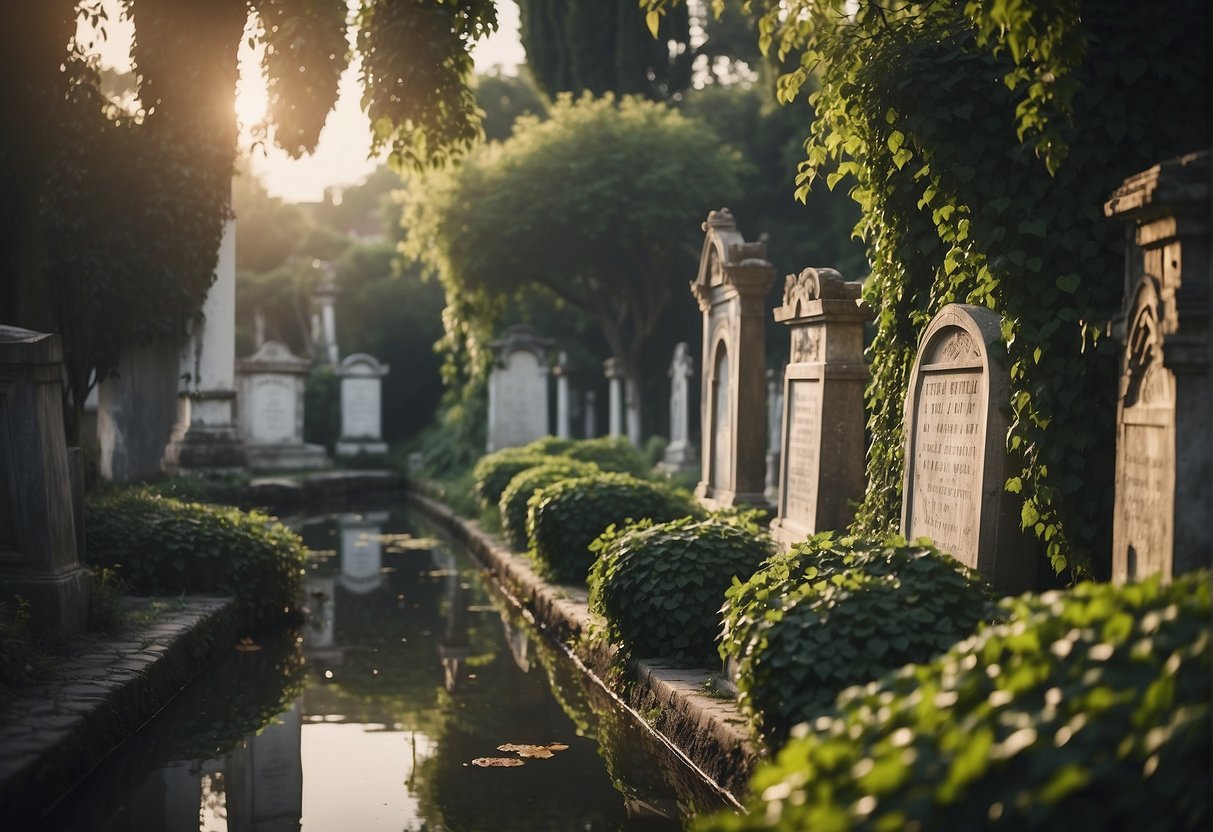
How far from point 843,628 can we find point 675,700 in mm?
1583

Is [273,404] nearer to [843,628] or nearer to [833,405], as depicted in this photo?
[833,405]

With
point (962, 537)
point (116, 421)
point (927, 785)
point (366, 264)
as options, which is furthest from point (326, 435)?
point (927, 785)

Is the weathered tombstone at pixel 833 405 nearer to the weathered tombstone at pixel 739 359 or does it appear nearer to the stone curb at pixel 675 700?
the stone curb at pixel 675 700

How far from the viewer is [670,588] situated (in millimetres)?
6973

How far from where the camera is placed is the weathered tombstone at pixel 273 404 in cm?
2684

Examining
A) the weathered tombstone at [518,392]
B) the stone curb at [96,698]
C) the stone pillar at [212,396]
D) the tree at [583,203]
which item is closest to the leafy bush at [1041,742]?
the stone curb at [96,698]

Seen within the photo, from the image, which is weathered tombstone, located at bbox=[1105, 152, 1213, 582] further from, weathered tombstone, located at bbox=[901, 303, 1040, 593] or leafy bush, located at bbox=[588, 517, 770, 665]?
leafy bush, located at bbox=[588, 517, 770, 665]

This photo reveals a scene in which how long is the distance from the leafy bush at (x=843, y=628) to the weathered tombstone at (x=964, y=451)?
755 millimetres

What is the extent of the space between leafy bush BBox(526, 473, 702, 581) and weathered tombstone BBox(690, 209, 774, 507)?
1015 mm

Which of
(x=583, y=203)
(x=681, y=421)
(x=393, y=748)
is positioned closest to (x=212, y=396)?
(x=681, y=421)

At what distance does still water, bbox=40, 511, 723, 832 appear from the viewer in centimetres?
522

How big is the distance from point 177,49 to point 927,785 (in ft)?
30.5

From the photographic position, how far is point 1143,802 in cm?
264

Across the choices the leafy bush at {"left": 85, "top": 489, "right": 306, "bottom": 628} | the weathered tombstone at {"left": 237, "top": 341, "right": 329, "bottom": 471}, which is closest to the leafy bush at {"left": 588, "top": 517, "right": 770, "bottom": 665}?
the leafy bush at {"left": 85, "top": 489, "right": 306, "bottom": 628}
